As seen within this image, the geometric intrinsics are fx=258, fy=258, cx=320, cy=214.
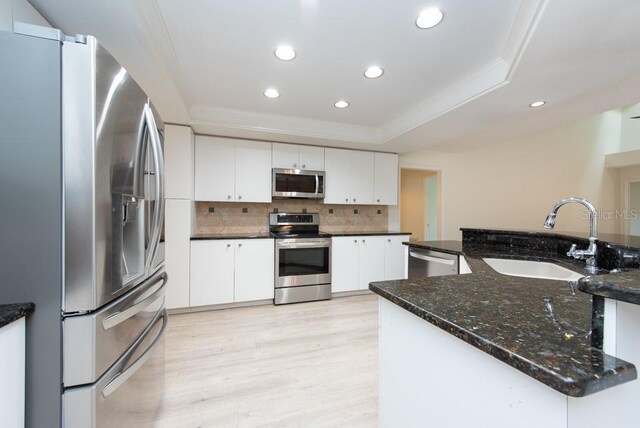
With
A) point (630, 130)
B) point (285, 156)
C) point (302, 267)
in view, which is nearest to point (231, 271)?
point (302, 267)

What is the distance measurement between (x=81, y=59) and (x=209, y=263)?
8.30 feet

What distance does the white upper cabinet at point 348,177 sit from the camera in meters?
3.79

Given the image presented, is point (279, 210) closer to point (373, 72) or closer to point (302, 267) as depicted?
point (302, 267)

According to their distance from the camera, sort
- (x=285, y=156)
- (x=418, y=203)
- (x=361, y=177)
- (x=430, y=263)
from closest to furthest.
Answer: (x=430, y=263) → (x=285, y=156) → (x=361, y=177) → (x=418, y=203)

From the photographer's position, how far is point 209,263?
3061 mm

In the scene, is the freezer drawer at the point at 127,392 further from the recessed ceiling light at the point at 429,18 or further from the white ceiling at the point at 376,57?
the recessed ceiling light at the point at 429,18

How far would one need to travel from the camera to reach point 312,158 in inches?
145

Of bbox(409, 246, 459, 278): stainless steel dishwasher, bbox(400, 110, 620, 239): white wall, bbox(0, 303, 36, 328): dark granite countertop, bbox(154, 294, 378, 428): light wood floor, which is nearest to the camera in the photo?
bbox(0, 303, 36, 328): dark granite countertop

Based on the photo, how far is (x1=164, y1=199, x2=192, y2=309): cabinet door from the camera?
2.93 metres

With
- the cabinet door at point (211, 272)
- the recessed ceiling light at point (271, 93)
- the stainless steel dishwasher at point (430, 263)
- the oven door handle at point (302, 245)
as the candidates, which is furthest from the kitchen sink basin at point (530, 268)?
the cabinet door at point (211, 272)

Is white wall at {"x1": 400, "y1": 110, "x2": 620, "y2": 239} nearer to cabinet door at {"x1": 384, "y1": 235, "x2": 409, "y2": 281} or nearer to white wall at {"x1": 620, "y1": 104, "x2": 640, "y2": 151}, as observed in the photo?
white wall at {"x1": 620, "y1": 104, "x2": 640, "y2": 151}

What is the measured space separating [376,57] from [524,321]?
2.00m

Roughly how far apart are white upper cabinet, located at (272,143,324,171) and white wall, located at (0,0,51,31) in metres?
2.34

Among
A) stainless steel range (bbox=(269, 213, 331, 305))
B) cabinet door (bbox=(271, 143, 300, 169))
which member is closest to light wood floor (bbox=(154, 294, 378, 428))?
stainless steel range (bbox=(269, 213, 331, 305))
